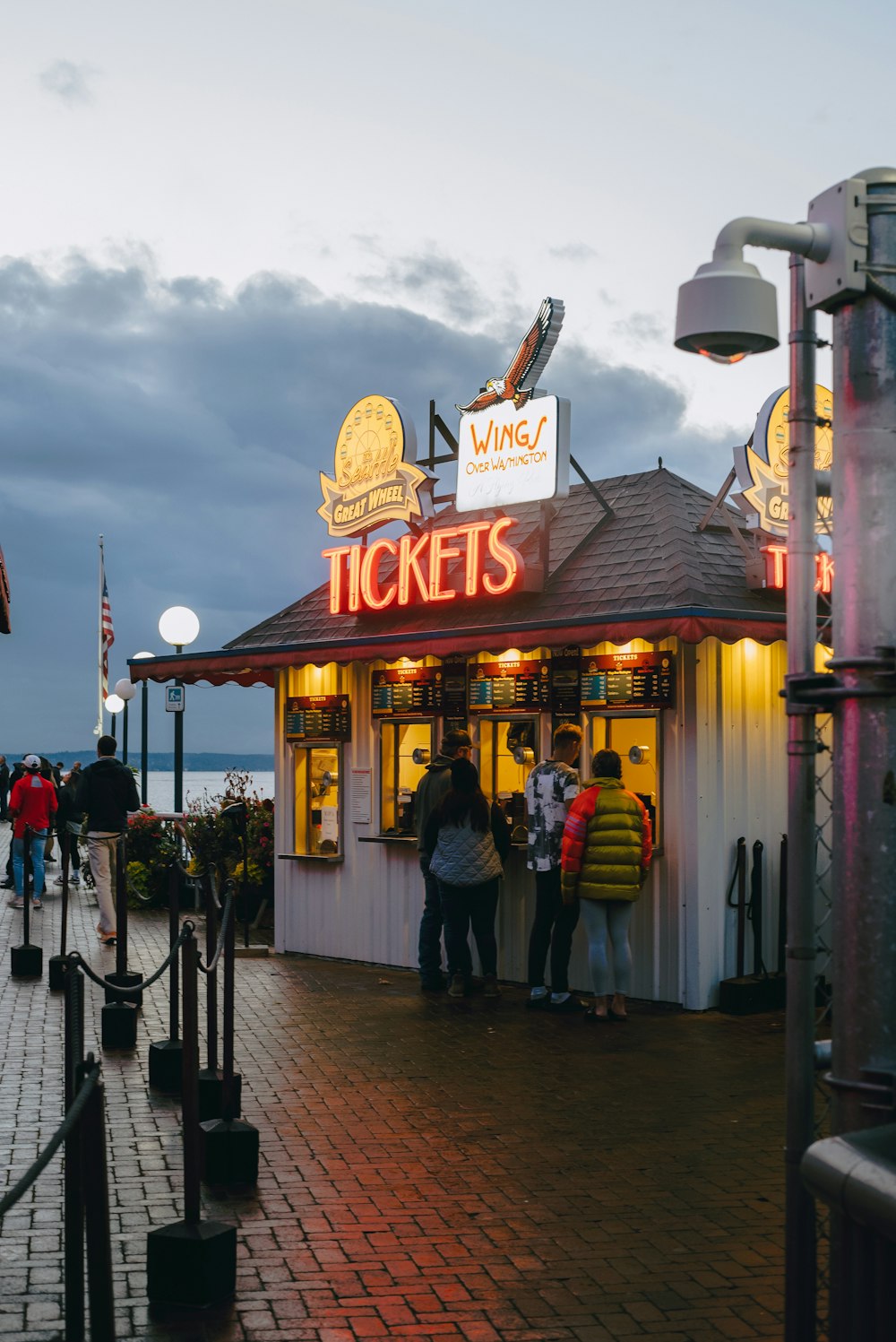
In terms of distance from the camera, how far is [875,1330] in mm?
3205

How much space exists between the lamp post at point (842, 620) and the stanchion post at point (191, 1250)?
2.03 m

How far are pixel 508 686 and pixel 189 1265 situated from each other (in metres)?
7.75

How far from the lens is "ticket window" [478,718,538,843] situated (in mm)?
12336

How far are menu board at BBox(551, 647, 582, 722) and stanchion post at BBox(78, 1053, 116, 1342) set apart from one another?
8050 millimetres

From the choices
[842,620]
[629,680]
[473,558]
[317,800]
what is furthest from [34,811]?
[842,620]

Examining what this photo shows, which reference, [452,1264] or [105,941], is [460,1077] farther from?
[105,941]

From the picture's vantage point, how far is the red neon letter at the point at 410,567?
42.9 feet

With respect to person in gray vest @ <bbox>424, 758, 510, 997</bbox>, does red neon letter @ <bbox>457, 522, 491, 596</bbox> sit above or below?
above

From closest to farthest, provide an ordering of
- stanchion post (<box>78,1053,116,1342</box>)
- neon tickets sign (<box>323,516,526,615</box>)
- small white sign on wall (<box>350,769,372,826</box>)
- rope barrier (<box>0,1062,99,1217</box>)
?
1. rope barrier (<box>0,1062,99,1217</box>)
2. stanchion post (<box>78,1053,116,1342</box>)
3. neon tickets sign (<box>323,516,526,615</box>)
4. small white sign on wall (<box>350,769,372,826</box>)

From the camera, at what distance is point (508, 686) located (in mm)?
12383

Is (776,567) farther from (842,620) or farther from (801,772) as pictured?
(842,620)

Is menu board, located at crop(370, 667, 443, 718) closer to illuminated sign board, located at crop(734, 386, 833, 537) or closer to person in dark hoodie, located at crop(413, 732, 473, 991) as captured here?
person in dark hoodie, located at crop(413, 732, 473, 991)

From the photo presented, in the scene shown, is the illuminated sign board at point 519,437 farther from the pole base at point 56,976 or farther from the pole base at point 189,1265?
the pole base at point 189,1265

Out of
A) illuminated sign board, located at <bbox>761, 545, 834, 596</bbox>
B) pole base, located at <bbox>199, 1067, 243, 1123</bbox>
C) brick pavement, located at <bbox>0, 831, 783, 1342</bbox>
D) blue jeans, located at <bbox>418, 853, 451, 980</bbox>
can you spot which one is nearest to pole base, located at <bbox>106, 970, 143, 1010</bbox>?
brick pavement, located at <bbox>0, 831, 783, 1342</bbox>
